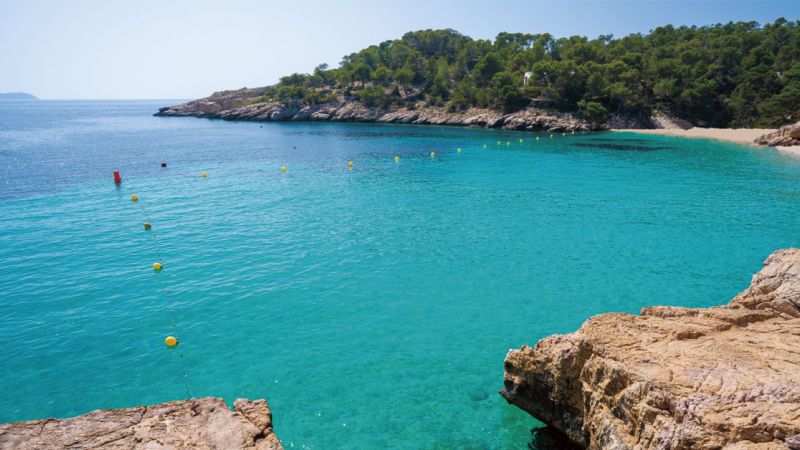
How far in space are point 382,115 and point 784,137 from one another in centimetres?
7234

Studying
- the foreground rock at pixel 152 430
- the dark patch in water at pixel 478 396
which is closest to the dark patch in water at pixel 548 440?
the dark patch in water at pixel 478 396

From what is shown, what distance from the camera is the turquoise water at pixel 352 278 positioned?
39.7 feet

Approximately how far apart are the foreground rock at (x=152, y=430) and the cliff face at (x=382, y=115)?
3122 inches

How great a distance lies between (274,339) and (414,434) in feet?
20.5

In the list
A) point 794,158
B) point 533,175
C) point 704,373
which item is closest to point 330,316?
point 704,373

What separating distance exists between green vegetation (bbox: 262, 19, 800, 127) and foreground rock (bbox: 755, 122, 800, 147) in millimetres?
14328

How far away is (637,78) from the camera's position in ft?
267

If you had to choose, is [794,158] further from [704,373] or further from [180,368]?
[180,368]

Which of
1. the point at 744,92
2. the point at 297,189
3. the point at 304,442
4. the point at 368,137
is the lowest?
the point at 304,442

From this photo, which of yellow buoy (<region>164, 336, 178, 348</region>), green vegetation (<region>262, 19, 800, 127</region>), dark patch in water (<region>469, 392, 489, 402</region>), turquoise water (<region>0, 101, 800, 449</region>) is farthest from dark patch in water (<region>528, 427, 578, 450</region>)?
green vegetation (<region>262, 19, 800, 127</region>)

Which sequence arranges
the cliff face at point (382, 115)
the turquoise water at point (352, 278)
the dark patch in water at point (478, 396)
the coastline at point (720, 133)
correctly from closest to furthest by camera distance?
the dark patch in water at point (478, 396)
the turquoise water at point (352, 278)
the coastline at point (720, 133)
the cliff face at point (382, 115)

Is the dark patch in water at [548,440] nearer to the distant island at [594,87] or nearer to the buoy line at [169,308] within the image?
the buoy line at [169,308]

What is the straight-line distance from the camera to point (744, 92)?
2825 inches

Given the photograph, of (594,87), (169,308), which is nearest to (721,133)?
(594,87)
